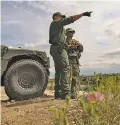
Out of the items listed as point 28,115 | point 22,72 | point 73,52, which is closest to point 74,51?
point 73,52

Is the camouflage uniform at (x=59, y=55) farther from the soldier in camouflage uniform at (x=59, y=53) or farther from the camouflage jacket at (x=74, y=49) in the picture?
the camouflage jacket at (x=74, y=49)

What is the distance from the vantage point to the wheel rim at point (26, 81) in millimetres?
7973

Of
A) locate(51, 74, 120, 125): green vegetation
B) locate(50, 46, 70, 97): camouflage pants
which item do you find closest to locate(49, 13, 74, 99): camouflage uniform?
locate(50, 46, 70, 97): camouflage pants

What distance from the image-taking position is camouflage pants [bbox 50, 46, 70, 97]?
23.4ft

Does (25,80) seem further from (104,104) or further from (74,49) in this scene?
(104,104)

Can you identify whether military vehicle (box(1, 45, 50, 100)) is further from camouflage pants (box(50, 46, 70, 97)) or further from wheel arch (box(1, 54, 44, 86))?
camouflage pants (box(50, 46, 70, 97))

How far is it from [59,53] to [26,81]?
1.25m

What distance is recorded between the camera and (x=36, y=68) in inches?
317

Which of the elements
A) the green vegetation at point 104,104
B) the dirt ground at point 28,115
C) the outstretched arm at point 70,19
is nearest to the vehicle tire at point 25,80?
the outstretched arm at point 70,19

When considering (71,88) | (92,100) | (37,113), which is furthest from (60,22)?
(92,100)

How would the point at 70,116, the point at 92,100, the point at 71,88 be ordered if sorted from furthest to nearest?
the point at 71,88 < the point at 70,116 < the point at 92,100

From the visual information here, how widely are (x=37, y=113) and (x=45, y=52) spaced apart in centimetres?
282

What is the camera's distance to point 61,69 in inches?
283

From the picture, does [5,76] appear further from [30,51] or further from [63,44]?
[63,44]
